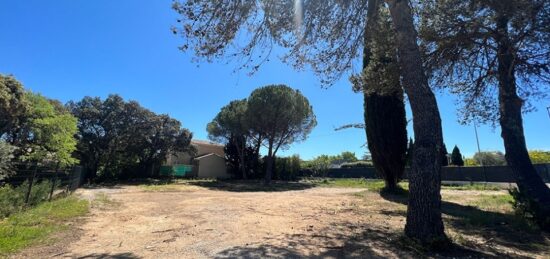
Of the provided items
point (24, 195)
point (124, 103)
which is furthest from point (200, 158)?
point (24, 195)

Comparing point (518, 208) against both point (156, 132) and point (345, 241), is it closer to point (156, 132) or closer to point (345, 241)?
point (345, 241)

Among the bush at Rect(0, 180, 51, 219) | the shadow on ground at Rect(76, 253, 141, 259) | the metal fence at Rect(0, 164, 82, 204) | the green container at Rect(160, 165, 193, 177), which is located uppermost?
the green container at Rect(160, 165, 193, 177)

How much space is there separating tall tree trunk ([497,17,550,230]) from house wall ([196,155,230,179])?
95.4 ft

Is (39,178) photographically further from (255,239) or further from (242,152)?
(242,152)

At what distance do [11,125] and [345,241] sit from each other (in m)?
16.2

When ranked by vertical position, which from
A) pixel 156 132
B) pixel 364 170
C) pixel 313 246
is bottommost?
pixel 313 246

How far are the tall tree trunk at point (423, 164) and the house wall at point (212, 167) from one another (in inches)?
1211

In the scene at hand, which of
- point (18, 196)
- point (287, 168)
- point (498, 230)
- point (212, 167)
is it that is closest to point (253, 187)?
point (287, 168)

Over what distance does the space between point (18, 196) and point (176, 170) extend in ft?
83.7

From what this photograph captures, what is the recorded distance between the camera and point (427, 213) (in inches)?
212

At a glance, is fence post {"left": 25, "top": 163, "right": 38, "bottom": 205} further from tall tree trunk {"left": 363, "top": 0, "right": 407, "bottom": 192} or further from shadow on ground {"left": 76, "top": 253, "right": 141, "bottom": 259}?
tall tree trunk {"left": 363, "top": 0, "right": 407, "bottom": 192}

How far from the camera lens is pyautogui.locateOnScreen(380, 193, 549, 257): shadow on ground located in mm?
5770

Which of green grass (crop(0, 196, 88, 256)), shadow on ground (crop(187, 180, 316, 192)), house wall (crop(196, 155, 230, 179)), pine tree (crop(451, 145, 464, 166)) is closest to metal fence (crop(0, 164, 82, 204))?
green grass (crop(0, 196, 88, 256))

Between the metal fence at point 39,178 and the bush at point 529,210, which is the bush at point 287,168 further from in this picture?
the bush at point 529,210
